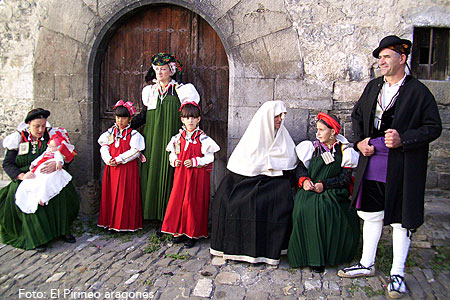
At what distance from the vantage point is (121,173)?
446 cm

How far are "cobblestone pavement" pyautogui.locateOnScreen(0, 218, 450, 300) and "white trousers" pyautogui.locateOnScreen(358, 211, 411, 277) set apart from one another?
0.59 feet

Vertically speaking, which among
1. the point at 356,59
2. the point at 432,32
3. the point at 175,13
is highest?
the point at 175,13

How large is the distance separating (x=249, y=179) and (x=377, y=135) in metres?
1.21

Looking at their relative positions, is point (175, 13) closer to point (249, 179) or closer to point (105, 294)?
point (249, 179)

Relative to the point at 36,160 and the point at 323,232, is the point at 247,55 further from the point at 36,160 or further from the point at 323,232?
the point at 36,160

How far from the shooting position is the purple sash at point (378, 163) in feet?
10.8

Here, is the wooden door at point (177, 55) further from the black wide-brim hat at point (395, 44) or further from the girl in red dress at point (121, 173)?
the black wide-brim hat at point (395, 44)

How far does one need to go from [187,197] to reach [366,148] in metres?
1.80

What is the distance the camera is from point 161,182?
4520 mm

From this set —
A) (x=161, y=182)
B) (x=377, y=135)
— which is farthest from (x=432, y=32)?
(x=161, y=182)

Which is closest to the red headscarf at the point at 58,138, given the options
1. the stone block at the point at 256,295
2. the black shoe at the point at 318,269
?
the stone block at the point at 256,295

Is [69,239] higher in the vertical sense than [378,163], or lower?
lower

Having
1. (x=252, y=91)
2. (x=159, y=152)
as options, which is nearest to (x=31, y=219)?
(x=159, y=152)

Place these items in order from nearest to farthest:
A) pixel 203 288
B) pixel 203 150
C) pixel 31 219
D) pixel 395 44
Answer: pixel 395 44 → pixel 203 288 → pixel 31 219 → pixel 203 150
